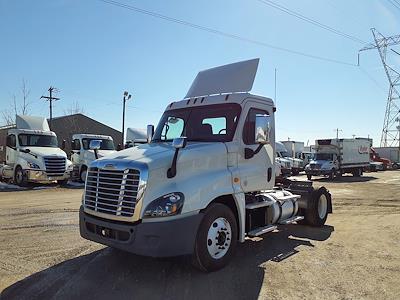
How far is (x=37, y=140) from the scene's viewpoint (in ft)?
65.2

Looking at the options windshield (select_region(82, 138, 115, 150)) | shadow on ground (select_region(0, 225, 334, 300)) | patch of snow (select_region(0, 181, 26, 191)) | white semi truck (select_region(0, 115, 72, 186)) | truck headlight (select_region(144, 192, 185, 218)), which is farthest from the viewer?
windshield (select_region(82, 138, 115, 150))

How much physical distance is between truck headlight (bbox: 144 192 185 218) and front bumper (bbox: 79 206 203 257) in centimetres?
12

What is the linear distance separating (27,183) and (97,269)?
49.6 ft

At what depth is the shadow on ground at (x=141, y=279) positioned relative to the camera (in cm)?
482

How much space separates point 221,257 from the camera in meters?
5.73

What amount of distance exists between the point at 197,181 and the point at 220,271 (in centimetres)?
140

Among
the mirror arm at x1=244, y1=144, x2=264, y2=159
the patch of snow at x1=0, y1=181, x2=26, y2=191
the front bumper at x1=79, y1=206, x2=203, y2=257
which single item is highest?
the mirror arm at x1=244, y1=144, x2=264, y2=159

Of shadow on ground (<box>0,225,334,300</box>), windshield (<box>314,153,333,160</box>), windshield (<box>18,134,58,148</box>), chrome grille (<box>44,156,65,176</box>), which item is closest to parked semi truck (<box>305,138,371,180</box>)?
windshield (<box>314,153,333,160</box>)

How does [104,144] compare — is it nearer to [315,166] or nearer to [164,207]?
[315,166]

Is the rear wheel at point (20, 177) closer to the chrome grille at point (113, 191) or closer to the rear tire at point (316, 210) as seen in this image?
the rear tire at point (316, 210)

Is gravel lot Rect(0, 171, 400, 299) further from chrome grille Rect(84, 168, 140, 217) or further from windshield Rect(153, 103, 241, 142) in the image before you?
windshield Rect(153, 103, 241, 142)

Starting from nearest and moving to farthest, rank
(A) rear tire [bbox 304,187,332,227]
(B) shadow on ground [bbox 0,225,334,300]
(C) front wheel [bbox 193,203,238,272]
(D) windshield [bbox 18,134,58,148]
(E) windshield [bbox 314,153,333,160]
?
1. (B) shadow on ground [bbox 0,225,334,300]
2. (C) front wheel [bbox 193,203,238,272]
3. (A) rear tire [bbox 304,187,332,227]
4. (D) windshield [bbox 18,134,58,148]
5. (E) windshield [bbox 314,153,333,160]

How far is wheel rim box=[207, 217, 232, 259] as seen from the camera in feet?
18.4

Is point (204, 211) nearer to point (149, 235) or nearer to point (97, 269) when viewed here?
point (149, 235)
